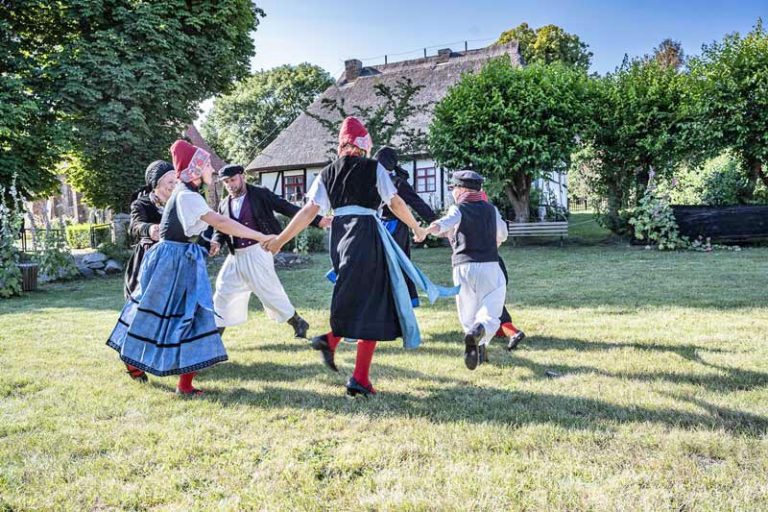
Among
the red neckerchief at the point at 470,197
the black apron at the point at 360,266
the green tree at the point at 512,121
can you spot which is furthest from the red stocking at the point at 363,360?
the green tree at the point at 512,121

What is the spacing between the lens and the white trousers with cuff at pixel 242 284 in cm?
595

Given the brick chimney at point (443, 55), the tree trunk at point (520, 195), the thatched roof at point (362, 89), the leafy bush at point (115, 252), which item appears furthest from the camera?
the brick chimney at point (443, 55)

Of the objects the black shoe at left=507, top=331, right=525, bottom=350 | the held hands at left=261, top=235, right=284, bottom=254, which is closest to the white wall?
the black shoe at left=507, top=331, right=525, bottom=350

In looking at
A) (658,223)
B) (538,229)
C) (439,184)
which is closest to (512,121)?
(538,229)

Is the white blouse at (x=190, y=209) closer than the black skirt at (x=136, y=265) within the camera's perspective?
Yes

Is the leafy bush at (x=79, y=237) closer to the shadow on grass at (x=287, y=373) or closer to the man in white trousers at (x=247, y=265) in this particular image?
the man in white trousers at (x=247, y=265)

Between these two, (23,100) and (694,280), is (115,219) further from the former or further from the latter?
(694,280)

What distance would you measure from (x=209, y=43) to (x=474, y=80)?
25.7ft

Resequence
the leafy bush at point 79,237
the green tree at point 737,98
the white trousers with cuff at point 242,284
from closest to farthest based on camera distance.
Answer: the white trousers with cuff at point 242,284 → the green tree at point 737,98 → the leafy bush at point 79,237

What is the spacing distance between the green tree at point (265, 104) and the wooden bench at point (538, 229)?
2733cm

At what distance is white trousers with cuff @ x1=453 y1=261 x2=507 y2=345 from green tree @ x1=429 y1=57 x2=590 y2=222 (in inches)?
463

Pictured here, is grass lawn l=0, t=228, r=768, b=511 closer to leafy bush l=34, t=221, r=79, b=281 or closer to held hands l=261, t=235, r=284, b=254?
held hands l=261, t=235, r=284, b=254

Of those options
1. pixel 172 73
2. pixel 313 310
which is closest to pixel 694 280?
pixel 313 310

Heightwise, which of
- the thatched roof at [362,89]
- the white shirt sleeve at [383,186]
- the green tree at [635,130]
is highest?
the thatched roof at [362,89]
